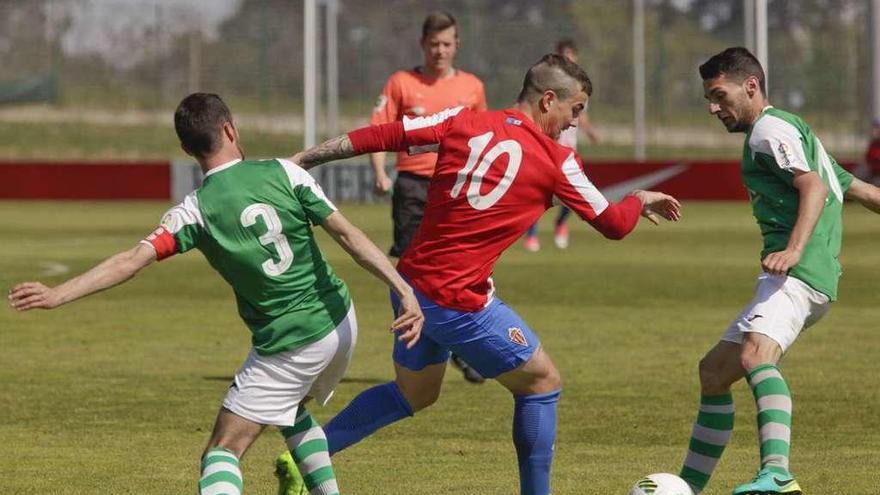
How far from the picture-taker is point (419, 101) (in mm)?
12359

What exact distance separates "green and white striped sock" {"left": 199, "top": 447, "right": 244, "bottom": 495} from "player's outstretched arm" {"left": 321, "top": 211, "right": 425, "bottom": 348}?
0.75 metres

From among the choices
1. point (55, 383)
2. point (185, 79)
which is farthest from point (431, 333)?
point (185, 79)

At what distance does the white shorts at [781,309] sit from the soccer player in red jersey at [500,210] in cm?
57

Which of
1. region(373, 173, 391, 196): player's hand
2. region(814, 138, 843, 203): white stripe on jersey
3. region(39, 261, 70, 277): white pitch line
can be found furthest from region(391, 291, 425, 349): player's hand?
region(39, 261, 70, 277): white pitch line

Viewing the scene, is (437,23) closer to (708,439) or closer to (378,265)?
(708,439)

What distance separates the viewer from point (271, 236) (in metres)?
6.41

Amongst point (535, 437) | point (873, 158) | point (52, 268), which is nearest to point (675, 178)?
point (873, 158)

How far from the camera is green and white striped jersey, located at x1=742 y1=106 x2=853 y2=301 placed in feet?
23.8

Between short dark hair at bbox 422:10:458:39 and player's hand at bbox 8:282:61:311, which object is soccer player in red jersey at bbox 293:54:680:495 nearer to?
player's hand at bbox 8:282:61:311

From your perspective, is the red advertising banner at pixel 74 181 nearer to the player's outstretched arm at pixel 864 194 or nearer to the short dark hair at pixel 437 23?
the short dark hair at pixel 437 23

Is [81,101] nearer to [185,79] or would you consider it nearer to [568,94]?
[185,79]

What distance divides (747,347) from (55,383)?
5.54 metres

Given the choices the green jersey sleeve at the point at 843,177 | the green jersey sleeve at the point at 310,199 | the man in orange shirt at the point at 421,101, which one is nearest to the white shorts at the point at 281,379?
the green jersey sleeve at the point at 310,199

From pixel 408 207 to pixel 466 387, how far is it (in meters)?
1.51
